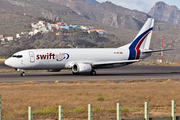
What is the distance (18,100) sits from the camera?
21234 mm

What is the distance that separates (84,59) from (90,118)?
35670 millimetres

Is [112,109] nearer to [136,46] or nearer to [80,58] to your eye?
[80,58]

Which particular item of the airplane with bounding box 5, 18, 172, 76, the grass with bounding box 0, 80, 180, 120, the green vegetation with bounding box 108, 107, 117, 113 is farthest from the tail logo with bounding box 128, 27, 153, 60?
the green vegetation with bounding box 108, 107, 117, 113

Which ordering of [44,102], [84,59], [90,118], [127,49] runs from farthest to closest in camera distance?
[127,49], [84,59], [44,102], [90,118]

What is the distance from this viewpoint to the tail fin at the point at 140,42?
50.3 meters

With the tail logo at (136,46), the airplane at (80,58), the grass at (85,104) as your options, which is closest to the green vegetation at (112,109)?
the grass at (85,104)

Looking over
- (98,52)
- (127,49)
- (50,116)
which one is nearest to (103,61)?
(98,52)

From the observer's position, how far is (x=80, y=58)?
46250mm

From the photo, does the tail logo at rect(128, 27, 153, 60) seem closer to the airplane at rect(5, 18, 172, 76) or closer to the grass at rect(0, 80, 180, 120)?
the airplane at rect(5, 18, 172, 76)

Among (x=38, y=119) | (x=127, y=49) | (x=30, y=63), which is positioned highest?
(x=127, y=49)

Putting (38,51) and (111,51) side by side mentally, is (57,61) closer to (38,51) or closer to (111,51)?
(38,51)

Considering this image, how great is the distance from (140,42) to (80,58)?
36.7ft

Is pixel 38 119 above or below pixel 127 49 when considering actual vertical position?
below

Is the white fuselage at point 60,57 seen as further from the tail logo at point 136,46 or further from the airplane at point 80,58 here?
the tail logo at point 136,46
